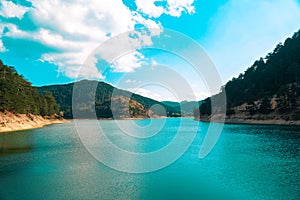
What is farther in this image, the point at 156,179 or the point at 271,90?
the point at 271,90

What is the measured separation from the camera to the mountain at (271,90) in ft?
322

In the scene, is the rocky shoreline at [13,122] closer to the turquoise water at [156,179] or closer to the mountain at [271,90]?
the turquoise water at [156,179]

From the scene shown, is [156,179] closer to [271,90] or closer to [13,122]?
[13,122]

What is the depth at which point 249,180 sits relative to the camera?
79.2ft

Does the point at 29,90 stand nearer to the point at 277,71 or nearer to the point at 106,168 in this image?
the point at 106,168

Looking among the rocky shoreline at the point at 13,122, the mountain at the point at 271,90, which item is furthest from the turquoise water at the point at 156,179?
the mountain at the point at 271,90

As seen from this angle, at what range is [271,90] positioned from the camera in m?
125

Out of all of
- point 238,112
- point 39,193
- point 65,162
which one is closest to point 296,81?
point 238,112

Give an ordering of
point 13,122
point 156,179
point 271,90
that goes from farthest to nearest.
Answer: point 271,90, point 13,122, point 156,179

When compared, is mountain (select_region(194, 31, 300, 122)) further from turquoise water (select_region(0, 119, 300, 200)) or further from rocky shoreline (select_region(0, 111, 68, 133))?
rocky shoreline (select_region(0, 111, 68, 133))

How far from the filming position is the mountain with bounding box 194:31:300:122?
98.0 m

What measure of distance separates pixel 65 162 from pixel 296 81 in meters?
116

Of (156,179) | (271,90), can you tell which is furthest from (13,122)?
(271,90)

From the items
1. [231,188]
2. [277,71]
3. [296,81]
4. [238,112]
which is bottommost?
[231,188]
